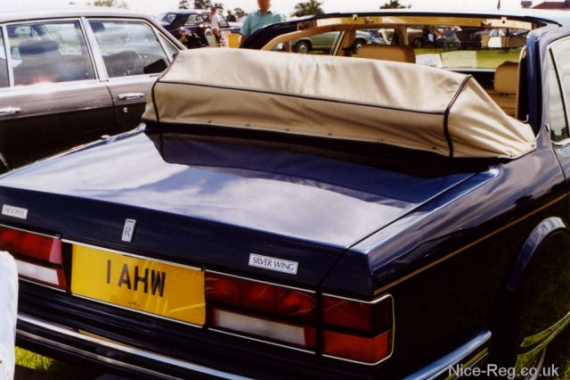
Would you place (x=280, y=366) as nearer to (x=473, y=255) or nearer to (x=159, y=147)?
(x=473, y=255)

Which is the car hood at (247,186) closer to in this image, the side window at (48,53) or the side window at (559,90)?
the side window at (559,90)

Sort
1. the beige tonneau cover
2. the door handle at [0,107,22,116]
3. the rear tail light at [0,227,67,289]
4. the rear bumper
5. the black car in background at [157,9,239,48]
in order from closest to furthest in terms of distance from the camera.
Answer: the rear bumper → the rear tail light at [0,227,67,289] → the beige tonneau cover → the door handle at [0,107,22,116] → the black car in background at [157,9,239,48]

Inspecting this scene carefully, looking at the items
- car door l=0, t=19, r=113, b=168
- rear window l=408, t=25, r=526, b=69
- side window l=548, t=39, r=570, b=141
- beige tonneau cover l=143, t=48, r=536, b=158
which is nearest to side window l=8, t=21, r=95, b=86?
car door l=0, t=19, r=113, b=168

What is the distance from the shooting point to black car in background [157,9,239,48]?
2475cm

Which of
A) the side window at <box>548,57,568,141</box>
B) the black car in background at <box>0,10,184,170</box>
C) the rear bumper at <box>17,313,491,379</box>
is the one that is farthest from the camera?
the black car in background at <box>0,10,184,170</box>

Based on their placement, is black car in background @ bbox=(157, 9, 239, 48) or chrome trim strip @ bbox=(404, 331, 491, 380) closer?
chrome trim strip @ bbox=(404, 331, 491, 380)

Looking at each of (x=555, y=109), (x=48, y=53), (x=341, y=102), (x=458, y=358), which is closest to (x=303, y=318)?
(x=458, y=358)

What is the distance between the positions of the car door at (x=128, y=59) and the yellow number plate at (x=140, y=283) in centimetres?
362

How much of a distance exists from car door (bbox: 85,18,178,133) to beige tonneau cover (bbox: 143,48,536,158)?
270cm

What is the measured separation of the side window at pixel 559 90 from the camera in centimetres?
319

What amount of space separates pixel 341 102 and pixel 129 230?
0.99 m

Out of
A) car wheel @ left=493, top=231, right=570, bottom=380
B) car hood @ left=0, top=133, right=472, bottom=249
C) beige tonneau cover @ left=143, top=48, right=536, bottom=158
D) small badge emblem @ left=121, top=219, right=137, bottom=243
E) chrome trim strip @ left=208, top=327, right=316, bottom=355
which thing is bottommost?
car wheel @ left=493, top=231, right=570, bottom=380

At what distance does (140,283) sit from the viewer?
236cm

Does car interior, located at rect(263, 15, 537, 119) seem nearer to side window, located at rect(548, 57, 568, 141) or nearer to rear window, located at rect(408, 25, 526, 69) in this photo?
rear window, located at rect(408, 25, 526, 69)
